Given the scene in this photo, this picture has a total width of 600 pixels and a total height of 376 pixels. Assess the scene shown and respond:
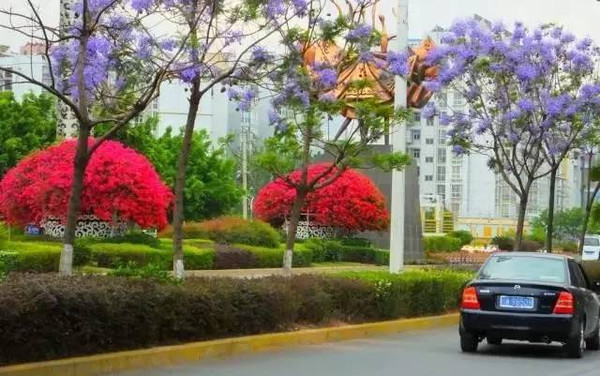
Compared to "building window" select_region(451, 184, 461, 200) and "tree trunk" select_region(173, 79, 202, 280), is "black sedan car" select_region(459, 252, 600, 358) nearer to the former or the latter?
"tree trunk" select_region(173, 79, 202, 280)

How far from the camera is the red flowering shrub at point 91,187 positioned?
29.1 m

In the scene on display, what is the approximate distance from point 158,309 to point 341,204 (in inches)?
1167

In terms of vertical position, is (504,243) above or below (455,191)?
below

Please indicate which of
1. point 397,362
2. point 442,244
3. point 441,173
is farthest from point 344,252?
point 441,173

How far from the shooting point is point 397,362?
12.2m

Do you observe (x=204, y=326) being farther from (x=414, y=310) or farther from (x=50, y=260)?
(x=50, y=260)

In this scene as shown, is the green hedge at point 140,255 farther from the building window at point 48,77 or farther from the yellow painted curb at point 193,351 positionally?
the yellow painted curb at point 193,351

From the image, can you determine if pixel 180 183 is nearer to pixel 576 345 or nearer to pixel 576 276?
pixel 576 276

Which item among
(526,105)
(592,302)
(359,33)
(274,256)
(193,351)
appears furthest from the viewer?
(274,256)

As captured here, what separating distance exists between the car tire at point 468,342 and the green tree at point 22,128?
115 ft

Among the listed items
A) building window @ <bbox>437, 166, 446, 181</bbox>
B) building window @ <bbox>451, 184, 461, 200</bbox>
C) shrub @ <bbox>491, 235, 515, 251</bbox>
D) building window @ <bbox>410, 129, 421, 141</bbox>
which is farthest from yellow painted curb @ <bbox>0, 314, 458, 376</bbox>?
building window @ <bbox>410, 129, 421, 141</bbox>

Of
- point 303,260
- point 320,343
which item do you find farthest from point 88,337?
point 303,260

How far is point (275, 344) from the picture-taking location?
42.6 feet

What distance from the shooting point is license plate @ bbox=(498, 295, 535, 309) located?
12.6 metres
